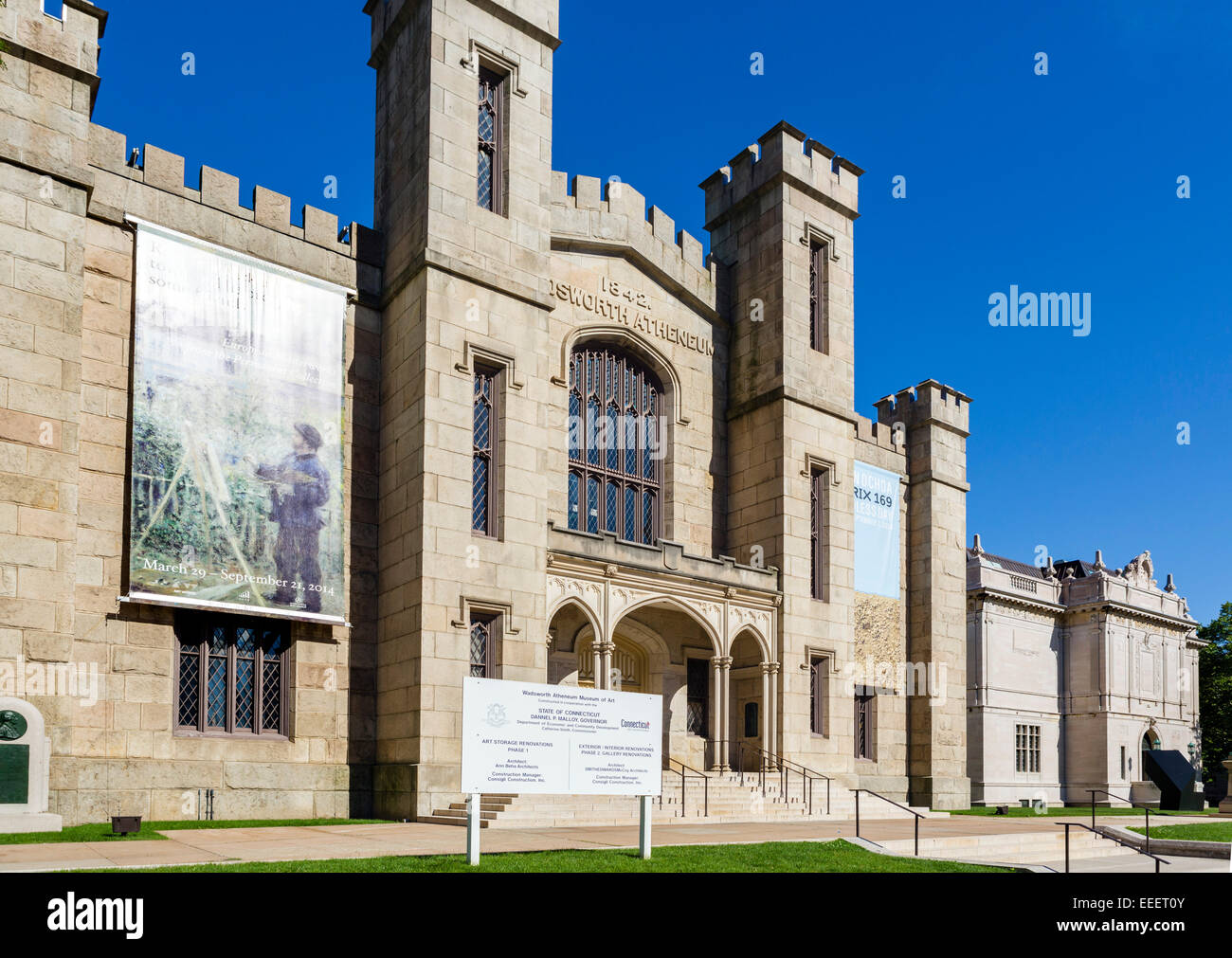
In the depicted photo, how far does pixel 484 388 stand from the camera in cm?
2383

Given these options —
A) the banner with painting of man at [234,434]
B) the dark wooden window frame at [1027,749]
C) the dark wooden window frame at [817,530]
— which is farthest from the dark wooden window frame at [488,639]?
the dark wooden window frame at [1027,749]

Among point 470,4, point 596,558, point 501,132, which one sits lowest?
point 596,558

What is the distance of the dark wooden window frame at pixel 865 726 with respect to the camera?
106 feet

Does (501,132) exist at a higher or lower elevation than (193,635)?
higher

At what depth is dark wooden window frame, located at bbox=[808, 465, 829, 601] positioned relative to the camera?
99.3 ft

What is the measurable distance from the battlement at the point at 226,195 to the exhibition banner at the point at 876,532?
52.0ft

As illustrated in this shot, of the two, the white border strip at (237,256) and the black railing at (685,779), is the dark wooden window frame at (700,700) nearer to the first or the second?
the black railing at (685,779)

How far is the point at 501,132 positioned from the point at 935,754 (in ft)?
70.7

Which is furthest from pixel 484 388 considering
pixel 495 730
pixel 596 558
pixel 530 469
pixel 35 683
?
pixel 495 730

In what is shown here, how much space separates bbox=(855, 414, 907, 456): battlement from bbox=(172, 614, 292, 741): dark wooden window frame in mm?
18987

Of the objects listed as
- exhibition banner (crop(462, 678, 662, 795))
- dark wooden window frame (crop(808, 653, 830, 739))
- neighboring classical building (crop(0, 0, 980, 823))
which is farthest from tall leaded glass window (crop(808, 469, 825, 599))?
exhibition banner (crop(462, 678, 662, 795))

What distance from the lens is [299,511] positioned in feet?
72.4

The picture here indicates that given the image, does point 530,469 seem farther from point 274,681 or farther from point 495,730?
point 495,730

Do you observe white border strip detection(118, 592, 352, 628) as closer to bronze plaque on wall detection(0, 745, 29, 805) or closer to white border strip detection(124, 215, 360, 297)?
bronze plaque on wall detection(0, 745, 29, 805)
